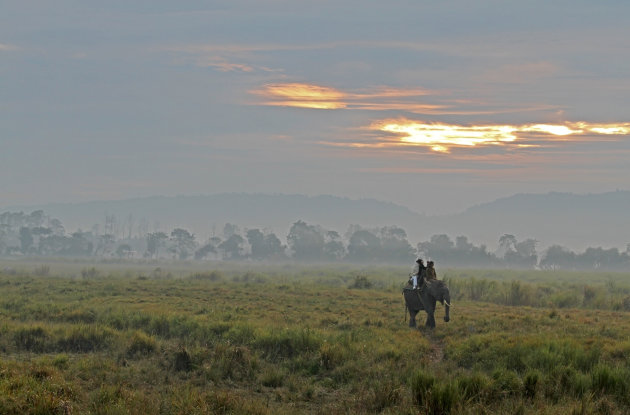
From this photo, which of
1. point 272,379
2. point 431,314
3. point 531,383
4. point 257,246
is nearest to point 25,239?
point 257,246

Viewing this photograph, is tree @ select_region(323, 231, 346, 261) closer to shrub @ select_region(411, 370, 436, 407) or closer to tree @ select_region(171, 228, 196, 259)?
tree @ select_region(171, 228, 196, 259)

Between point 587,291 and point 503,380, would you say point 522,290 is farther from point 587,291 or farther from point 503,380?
point 503,380

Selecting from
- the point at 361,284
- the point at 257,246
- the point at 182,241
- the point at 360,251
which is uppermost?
the point at 182,241

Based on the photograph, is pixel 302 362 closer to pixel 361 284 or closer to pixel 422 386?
pixel 422 386

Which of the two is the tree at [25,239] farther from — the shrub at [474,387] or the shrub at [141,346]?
the shrub at [474,387]

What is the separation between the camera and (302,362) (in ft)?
54.3

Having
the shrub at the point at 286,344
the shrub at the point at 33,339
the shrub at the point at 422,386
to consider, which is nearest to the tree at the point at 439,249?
the shrub at the point at 286,344

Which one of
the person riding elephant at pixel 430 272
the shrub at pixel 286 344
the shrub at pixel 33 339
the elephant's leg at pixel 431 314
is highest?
the person riding elephant at pixel 430 272

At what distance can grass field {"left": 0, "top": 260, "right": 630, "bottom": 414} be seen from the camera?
11.8 metres

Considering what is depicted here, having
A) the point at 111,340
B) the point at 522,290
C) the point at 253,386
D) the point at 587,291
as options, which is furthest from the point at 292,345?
the point at 587,291

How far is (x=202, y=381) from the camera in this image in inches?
583

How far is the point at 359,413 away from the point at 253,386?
12.5ft

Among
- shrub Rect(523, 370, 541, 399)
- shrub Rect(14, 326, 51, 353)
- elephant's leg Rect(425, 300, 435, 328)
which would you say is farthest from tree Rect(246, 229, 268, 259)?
shrub Rect(523, 370, 541, 399)

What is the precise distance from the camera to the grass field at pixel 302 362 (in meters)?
11.8
